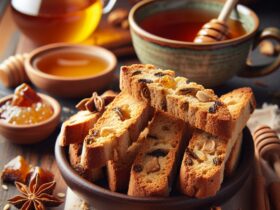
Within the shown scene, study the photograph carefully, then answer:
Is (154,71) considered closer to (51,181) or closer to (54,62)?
(51,181)

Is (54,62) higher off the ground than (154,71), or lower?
lower

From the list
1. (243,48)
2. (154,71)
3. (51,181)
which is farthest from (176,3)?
(51,181)

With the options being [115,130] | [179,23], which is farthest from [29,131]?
[179,23]

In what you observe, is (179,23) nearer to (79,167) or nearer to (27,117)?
(27,117)

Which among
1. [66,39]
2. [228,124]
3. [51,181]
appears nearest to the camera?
[228,124]

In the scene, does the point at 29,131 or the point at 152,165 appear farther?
the point at 29,131
